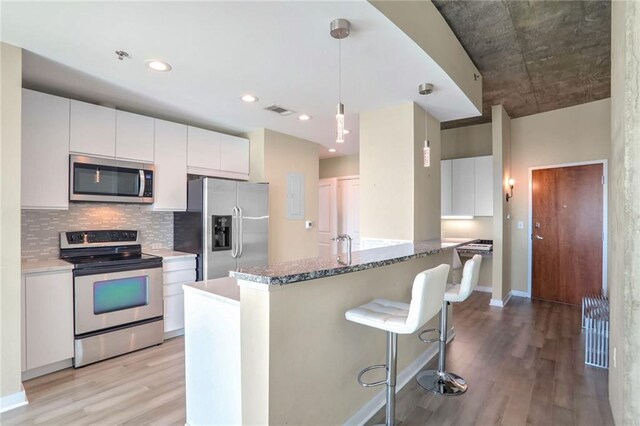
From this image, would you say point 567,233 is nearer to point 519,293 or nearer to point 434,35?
point 519,293

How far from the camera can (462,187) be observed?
5.55 m

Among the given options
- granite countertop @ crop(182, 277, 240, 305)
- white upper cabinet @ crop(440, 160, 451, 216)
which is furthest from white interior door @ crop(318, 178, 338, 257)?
granite countertop @ crop(182, 277, 240, 305)

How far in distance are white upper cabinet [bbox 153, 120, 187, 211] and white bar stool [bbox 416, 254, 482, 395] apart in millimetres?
3026

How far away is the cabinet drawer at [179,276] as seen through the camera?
11.4ft

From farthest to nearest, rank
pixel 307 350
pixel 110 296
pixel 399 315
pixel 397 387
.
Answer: pixel 110 296 → pixel 397 387 → pixel 399 315 → pixel 307 350

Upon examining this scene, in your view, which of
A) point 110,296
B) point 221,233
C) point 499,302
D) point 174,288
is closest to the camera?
point 110,296

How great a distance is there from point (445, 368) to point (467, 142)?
14.2 ft

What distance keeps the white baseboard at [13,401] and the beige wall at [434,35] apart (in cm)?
345

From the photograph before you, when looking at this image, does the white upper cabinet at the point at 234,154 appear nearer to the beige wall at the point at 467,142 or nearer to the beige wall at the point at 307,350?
the beige wall at the point at 307,350

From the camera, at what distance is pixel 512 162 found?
5.29 m

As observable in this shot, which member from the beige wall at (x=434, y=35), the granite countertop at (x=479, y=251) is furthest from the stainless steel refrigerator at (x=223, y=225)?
the granite countertop at (x=479, y=251)

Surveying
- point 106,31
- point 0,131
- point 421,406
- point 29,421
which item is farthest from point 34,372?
point 421,406

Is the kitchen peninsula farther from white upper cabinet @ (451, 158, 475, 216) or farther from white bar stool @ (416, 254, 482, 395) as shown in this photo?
white upper cabinet @ (451, 158, 475, 216)

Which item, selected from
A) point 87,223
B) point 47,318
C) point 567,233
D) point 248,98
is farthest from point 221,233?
point 567,233
